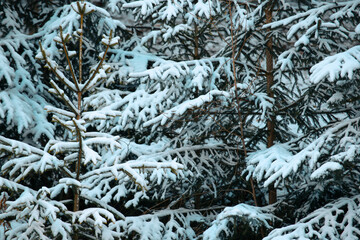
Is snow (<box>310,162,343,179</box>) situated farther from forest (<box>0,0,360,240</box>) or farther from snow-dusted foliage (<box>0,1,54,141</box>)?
snow-dusted foliage (<box>0,1,54,141</box>)

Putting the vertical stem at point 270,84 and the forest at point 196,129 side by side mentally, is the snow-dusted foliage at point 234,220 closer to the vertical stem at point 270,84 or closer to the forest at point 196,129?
the forest at point 196,129

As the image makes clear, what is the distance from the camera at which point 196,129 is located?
552 cm

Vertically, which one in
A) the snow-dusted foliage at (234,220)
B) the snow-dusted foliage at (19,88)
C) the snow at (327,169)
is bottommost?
the snow-dusted foliage at (234,220)

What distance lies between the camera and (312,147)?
13.1 ft

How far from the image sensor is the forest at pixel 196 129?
11.5 ft

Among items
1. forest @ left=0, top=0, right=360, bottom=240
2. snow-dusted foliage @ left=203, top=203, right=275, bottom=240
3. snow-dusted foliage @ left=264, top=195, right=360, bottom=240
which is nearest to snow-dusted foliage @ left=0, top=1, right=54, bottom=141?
forest @ left=0, top=0, right=360, bottom=240

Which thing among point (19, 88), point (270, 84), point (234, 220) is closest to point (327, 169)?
point (234, 220)

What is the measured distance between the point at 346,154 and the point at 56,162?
8.21 feet

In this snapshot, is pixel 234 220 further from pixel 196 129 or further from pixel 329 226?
pixel 196 129

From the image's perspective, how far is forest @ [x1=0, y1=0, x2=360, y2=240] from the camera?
3.50m

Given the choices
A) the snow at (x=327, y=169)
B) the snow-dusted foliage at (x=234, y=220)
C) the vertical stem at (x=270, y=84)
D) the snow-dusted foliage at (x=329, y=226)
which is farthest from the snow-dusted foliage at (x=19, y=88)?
the snow at (x=327, y=169)

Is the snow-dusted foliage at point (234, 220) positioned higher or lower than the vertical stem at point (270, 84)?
lower

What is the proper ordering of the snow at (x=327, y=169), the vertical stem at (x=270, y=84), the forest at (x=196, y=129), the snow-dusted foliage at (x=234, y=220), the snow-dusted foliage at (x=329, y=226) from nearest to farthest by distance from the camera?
the snow at (x=327, y=169), the forest at (x=196, y=129), the snow-dusted foliage at (x=329, y=226), the snow-dusted foliage at (x=234, y=220), the vertical stem at (x=270, y=84)

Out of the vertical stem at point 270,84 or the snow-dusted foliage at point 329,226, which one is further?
the vertical stem at point 270,84
